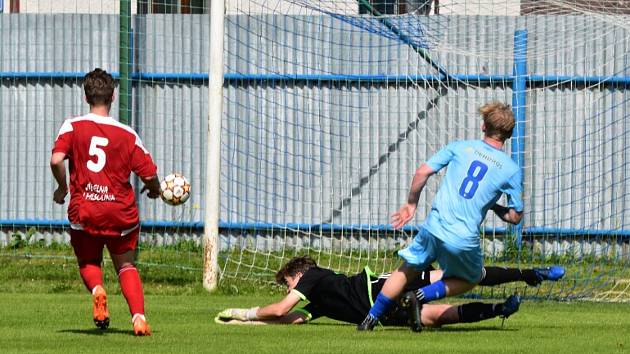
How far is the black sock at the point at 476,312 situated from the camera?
9320 millimetres

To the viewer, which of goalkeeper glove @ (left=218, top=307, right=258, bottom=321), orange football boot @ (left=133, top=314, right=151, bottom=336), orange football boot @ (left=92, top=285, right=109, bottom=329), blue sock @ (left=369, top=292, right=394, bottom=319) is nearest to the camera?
orange football boot @ (left=92, top=285, right=109, bottom=329)

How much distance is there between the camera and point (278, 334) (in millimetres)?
9195

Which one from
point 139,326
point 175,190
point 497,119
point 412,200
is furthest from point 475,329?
point 175,190

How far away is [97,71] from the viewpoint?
892 centimetres

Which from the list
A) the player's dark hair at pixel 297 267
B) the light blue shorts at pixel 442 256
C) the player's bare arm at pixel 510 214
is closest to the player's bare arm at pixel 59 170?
the player's dark hair at pixel 297 267

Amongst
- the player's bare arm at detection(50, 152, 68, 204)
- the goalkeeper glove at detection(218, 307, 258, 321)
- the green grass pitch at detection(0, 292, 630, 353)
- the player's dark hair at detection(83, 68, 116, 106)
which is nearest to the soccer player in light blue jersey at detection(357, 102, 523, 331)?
the green grass pitch at detection(0, 292, 630, 353)

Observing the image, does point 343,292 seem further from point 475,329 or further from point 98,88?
point 98,88

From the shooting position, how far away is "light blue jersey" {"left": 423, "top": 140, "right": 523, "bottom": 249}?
356 inches

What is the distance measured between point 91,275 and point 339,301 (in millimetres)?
1807

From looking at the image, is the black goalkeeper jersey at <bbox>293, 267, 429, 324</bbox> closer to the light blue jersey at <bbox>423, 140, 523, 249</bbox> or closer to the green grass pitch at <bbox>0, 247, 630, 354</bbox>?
the green grass pitch at <bbox>0, 247, 630, 354</bbox>

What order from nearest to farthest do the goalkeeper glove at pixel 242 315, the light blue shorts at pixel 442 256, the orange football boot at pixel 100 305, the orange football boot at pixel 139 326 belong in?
the orange football boot at pixel 100 305
the orange football boot at pixel 139 326
the light blue shorts at pixel 442 256
the goalkeeper glove at pixel 242 315

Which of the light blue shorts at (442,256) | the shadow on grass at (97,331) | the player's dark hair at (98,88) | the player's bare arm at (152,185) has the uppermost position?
the player's dark hair at (98,88)

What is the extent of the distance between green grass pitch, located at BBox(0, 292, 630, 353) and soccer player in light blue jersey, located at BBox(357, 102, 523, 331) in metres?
0.45

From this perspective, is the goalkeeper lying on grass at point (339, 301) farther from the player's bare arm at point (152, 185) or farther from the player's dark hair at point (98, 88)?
the player's dark hair at point (98, 88)
